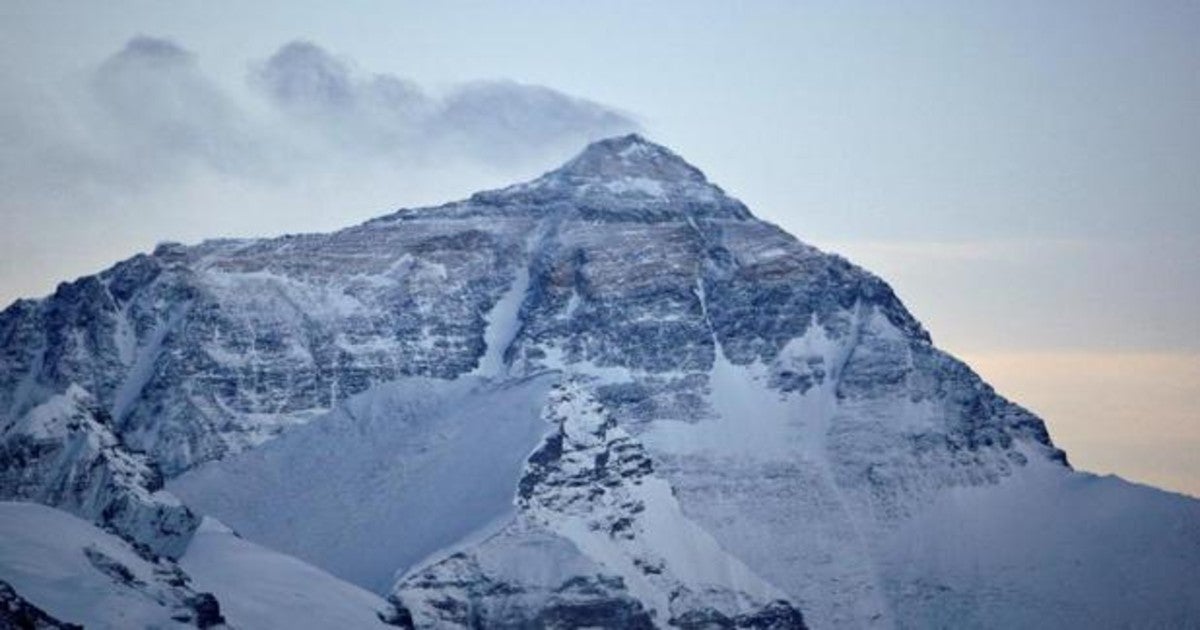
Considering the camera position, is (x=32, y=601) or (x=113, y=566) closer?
(x=32, y=601)

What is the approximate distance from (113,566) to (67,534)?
498 centimetres

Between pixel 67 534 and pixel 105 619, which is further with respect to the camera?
pixel 67 534

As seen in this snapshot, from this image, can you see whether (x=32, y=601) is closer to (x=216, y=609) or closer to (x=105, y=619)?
(x=105, y=619)

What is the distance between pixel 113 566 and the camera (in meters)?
182

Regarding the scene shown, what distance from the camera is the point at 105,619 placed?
172 metres

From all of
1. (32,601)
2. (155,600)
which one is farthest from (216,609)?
(32,601)

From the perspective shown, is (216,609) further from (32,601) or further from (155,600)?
(32,601)

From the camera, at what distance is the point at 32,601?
170m

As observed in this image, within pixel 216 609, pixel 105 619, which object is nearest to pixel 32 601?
pixel 105 619

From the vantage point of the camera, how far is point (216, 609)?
185750 mm

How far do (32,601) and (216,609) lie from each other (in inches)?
734

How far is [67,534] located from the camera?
18488 centimetres

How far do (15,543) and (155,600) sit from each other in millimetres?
9849

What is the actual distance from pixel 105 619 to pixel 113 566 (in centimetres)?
1000
